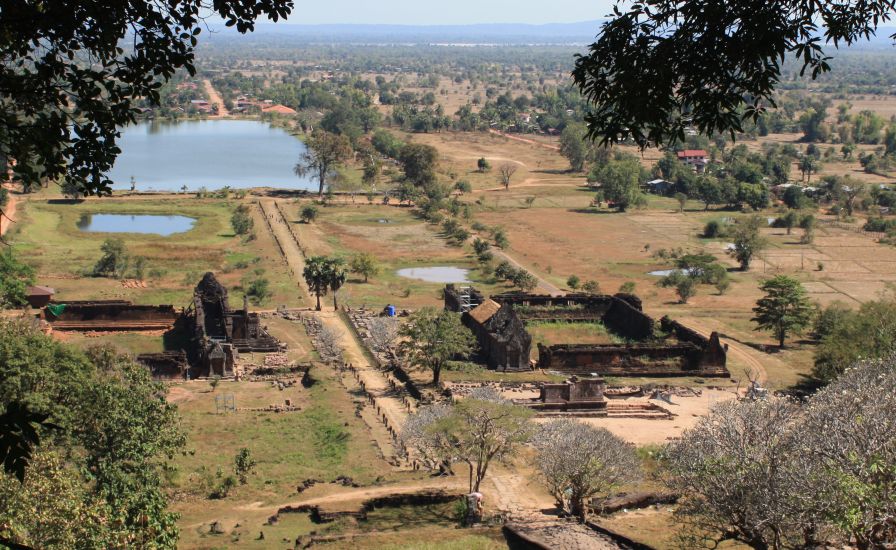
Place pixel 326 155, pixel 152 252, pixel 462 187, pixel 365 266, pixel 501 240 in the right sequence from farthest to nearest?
pixel 462 187
pixel 326 155
pixel 501 240
pixel 152 252
pixel 365 266

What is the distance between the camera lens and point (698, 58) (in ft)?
29.6

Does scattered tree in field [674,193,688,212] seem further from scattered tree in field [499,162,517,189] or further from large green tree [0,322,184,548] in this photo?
large green tree [0,322,184,548]

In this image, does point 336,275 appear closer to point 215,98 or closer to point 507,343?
point 507,343

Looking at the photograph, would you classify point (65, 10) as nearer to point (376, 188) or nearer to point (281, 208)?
point (281, 208)

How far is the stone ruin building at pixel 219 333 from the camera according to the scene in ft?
116

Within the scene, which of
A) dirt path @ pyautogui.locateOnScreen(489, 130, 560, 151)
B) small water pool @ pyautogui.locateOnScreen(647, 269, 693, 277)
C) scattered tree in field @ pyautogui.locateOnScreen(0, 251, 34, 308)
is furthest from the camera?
dirt path @ pyautogui.locateOnScreen(489, 130, 560, 151)

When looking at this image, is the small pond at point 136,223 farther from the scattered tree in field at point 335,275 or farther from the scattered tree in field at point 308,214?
the scattered tree in field at point 335,275

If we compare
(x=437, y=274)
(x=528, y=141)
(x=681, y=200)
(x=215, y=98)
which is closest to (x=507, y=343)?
(x=437, y=274)

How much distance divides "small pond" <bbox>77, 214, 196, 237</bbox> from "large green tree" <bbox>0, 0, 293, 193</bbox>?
57851 millimetres

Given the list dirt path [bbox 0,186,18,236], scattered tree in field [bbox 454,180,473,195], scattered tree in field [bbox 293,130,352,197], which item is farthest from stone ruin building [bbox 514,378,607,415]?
scattered tree in field [bbox 454,180,473,195]

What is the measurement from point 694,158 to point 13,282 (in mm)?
72644

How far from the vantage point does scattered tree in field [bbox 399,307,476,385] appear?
34875 millimetres

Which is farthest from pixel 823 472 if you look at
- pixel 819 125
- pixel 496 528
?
pixel 819 125

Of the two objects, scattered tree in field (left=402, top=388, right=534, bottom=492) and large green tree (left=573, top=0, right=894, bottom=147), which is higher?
large green tree (left=573, top=0, right=894, bottom=147)
